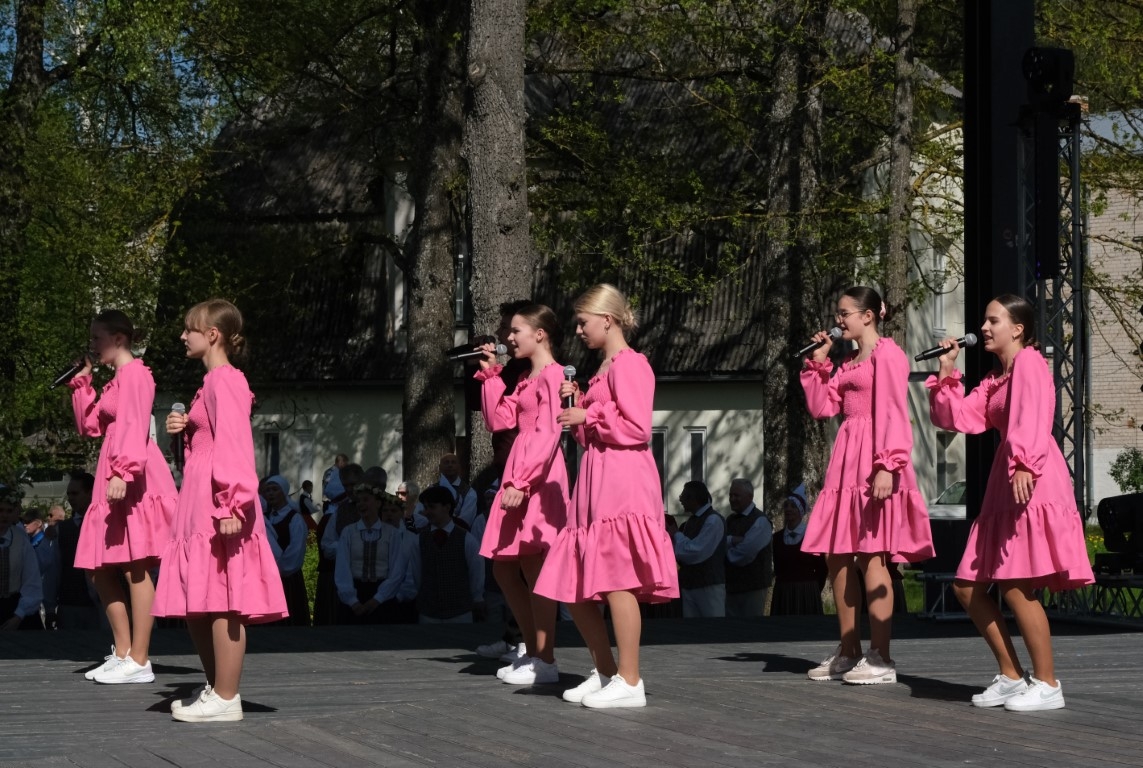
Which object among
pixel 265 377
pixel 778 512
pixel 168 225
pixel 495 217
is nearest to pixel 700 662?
pixel 495 217

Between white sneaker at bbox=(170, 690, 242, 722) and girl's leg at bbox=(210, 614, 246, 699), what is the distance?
0.10 ft

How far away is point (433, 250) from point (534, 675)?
13.8m

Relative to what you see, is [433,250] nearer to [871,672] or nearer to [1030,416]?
[871,672]

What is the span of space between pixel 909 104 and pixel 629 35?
4344mm

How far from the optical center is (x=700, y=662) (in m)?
11.3

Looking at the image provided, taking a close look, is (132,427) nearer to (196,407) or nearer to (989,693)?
(196,407)

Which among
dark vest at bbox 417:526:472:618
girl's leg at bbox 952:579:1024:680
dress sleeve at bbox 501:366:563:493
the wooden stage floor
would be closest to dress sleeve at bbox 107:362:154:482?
the wooden stage floor

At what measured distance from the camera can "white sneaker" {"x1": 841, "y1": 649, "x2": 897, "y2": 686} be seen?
10000 mm

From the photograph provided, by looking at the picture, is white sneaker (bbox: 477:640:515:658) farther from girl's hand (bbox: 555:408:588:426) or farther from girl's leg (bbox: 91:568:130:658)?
girl's hand (bbox: 555:408:588:426)

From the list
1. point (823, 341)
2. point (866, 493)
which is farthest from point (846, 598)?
point (823, 341)

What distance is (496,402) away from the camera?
10.3 metres

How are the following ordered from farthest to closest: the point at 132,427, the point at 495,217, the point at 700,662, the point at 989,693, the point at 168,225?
1. the point at 168,225
2. the point at 495,217
3. the point at 700,662
4. the point at 132,427
5. the point at 989,693

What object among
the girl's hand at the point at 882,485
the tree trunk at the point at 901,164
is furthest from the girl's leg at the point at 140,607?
the tree trunk at the point at 901,164

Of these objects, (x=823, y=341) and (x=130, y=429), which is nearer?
(x=130, y=429)
